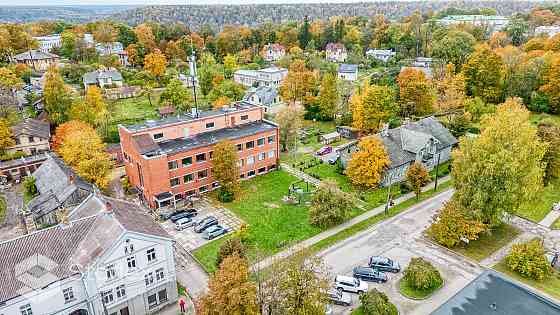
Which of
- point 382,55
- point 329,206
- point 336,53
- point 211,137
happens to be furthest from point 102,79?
point 382,55

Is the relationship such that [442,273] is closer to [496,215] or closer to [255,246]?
[496,215]

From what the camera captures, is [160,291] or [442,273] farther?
[442,273]

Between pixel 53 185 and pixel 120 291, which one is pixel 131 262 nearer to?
pixel 120 291

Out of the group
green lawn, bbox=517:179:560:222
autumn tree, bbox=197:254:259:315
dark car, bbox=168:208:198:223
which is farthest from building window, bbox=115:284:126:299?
green lawn, bbox=517:179:560:222

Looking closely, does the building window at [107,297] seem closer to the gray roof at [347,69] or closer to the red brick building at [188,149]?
the red brick building at [188,149]

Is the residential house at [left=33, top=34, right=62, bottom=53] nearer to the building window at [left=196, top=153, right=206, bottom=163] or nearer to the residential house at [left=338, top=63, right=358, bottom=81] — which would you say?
the residential house at [left=338, top=63, right=358, bottom=81]

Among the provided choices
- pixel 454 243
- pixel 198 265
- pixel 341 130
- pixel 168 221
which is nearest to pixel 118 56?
pixel 341 130
